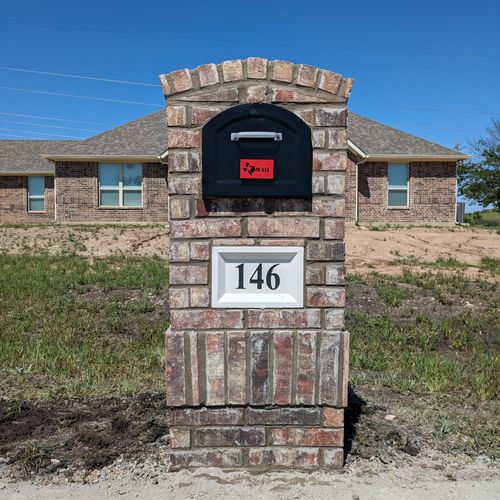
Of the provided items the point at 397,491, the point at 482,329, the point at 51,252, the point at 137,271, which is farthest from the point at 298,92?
the point at 51,252

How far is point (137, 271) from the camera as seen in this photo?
10.6 metres

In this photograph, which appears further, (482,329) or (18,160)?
(18,160)

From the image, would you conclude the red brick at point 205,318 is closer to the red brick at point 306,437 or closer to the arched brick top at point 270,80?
the red brick at point 306,437

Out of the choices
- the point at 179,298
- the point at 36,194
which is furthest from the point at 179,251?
the point at 36,194

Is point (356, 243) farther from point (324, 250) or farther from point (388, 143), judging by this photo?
point (324, 250)

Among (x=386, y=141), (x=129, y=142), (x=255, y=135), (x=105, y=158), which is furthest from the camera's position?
(x=129, y=142)

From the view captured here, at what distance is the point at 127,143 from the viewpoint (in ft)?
71.7

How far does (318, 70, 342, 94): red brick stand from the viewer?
302 cm

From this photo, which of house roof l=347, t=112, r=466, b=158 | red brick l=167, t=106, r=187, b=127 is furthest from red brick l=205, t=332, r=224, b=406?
house roof l=347, t=112, r=466, b=158

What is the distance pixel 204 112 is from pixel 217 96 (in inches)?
4.5

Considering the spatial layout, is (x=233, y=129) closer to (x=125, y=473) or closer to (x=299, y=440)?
(x=299, y=440)

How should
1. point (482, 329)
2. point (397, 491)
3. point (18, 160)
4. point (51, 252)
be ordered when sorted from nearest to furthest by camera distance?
point (397, 491) → point (482, 329) → point (51, 252) → point (18, 160)

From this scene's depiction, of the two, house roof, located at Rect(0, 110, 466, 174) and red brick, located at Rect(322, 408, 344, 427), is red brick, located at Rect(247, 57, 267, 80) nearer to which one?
red brick, located at Rect(322, 408, 344, 427)

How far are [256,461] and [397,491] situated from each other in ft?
2.61
